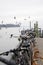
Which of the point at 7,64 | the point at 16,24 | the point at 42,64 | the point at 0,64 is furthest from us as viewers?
the point at 16,24

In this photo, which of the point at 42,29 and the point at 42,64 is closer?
the point at 42,64

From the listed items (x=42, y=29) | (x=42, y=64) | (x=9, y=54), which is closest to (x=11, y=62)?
(x=9, y=54)

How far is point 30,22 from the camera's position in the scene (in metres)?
19.3

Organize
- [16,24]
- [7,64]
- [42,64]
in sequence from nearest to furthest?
[7,64] < [42,64] < [16,24]

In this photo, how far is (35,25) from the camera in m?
18.0

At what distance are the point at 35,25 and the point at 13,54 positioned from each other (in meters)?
16.4

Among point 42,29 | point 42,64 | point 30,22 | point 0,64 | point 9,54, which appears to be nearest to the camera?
point 0,64

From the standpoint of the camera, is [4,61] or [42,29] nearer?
[4,61]

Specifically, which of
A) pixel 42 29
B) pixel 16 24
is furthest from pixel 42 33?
pixel 16 24

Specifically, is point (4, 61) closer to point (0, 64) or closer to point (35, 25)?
point (0, 64)

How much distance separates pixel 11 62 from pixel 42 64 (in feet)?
14.5

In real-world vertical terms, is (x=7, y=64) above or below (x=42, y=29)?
above

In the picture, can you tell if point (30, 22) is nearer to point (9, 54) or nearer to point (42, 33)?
point (42, 33)

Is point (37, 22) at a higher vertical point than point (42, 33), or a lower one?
higher
